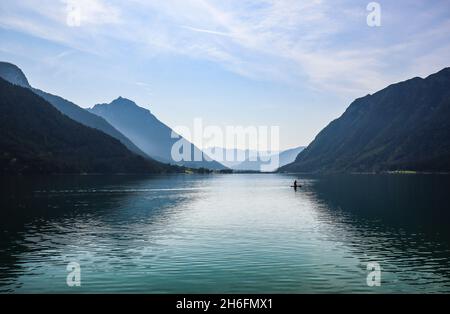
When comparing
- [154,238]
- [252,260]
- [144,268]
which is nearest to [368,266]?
[252,260]

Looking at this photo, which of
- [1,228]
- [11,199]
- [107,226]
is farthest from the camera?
[11,199]

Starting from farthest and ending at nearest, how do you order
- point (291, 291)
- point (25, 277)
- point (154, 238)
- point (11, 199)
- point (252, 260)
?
point (11, 199) → point (154, 238) → point (252, 260) → point (25, 277) → point (291, 291)

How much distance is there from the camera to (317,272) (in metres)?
53.0

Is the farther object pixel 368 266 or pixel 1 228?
pixel 1 228

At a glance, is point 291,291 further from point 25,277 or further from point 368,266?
point 25,277

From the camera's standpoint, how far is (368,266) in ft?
184

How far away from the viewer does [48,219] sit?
4040 inches

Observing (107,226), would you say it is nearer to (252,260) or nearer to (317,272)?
(252,260)

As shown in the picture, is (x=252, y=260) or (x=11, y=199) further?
(x=11, y=199)

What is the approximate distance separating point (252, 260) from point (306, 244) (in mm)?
16344
